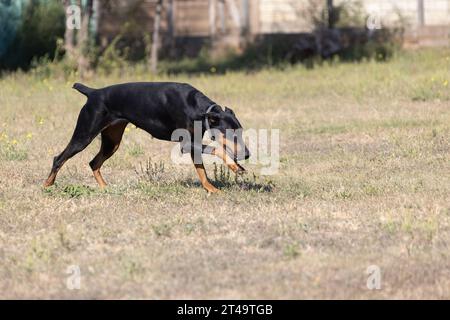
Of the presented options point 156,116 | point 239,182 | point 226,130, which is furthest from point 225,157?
point 239,182

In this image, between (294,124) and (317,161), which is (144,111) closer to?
(317,161)

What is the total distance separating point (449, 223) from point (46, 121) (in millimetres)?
7880

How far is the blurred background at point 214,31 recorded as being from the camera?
20.8 m

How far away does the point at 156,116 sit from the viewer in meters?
8.99

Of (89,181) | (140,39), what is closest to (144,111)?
(89,181)

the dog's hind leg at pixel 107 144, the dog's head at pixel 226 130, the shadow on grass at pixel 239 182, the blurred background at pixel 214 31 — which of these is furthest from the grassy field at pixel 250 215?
the blurred background at pixel 214 31

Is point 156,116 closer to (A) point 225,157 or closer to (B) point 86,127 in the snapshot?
(B) point 86,127

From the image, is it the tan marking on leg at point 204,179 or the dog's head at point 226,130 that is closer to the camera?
the dog's head at point 226,130

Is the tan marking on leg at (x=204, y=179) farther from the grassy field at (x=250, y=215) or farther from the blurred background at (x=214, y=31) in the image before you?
the blurred background at (x=214, y=31)

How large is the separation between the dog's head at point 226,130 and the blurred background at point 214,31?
1126 centimetres

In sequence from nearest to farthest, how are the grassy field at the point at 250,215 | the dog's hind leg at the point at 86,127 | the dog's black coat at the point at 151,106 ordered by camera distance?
the grassy field at the point at 250,215 < the dog's black coat at the point at 151,106 < the dog's hind leg at the point at 86,127

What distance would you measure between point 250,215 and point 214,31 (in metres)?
15.6
